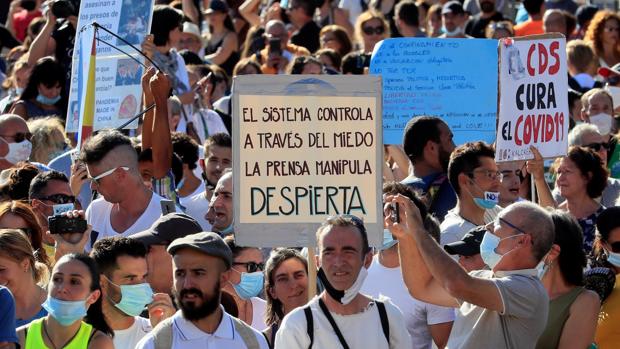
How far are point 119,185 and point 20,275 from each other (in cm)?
168

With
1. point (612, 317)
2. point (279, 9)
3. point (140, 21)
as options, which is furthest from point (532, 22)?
point (612, 317)

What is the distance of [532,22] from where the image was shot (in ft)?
55.2

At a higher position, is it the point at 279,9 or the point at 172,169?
the point at 279,9

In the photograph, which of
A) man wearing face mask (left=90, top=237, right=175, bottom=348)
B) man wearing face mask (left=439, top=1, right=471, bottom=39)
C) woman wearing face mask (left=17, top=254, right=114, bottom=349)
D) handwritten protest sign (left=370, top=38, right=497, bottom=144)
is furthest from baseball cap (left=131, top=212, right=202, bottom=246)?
man wearing face mask (left=439, top=1, right=471, bottom=39)

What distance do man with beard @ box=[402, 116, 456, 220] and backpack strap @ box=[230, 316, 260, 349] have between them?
3386 mm

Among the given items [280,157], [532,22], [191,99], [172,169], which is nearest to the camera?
[280,157]

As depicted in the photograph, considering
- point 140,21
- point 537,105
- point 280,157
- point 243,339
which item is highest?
point 140,21

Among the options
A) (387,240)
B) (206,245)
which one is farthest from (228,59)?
(206,245)

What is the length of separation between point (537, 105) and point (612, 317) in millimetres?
2300

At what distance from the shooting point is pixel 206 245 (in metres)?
6.70

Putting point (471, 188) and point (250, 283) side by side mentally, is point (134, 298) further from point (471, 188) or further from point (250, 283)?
point (471, 188)

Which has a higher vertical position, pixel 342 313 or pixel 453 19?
pixel 453 19

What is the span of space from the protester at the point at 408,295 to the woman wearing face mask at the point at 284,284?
0.33 m

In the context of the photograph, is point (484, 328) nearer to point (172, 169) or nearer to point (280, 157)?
point (280, 157)
